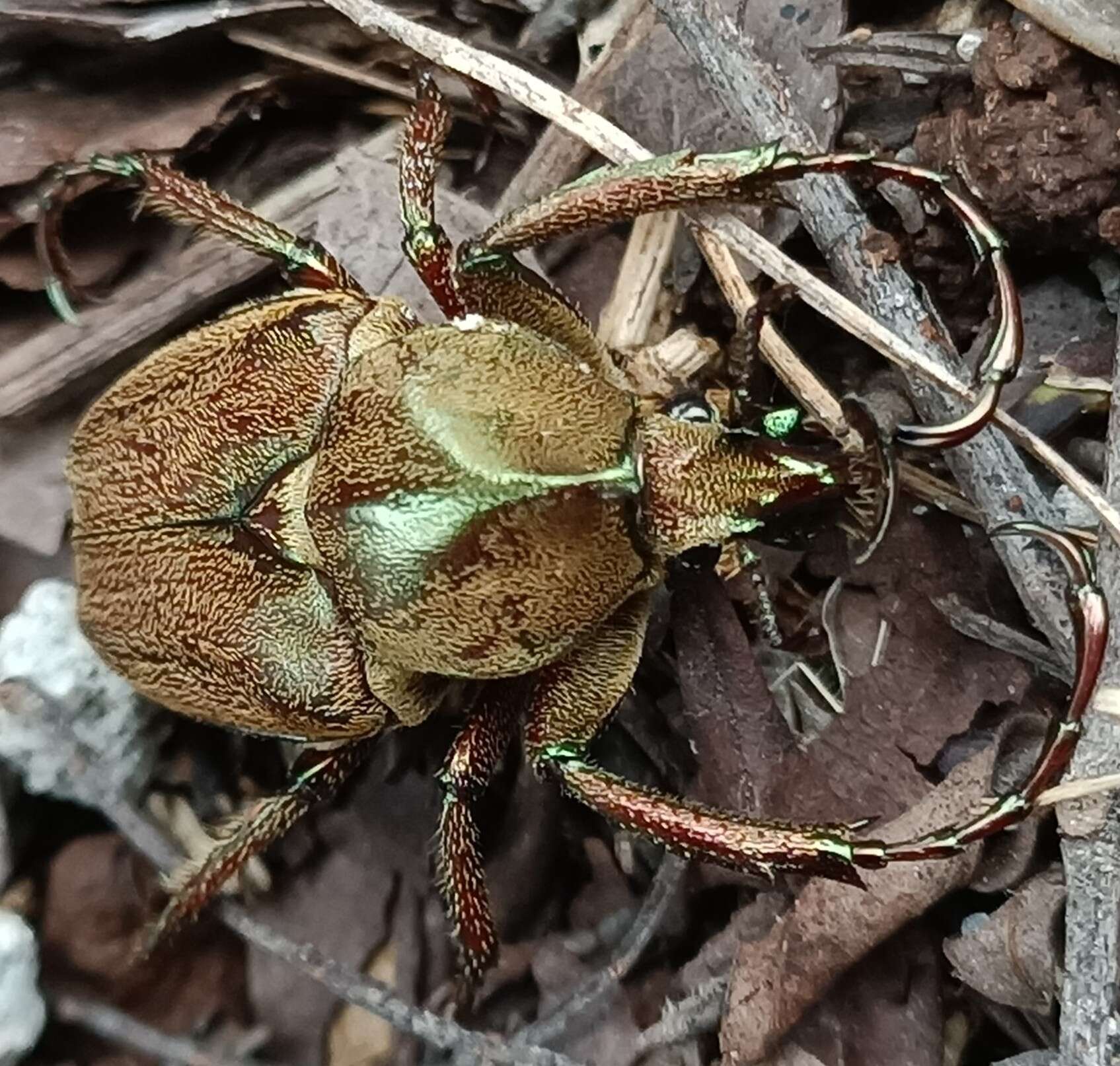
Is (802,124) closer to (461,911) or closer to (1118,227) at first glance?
(1118,227)

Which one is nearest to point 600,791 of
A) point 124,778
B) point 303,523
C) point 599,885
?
point 599,885

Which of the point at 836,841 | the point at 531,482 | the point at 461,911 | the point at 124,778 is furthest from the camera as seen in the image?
the point at 124,778

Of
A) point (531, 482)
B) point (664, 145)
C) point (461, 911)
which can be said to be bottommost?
point (461, 911)

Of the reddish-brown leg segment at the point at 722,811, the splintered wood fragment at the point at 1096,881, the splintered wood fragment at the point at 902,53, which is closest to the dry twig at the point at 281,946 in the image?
the reddish-brown leg segment at the point at 722,811

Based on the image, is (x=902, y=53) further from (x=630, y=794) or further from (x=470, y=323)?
(x=630, y=794)

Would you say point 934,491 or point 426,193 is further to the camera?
point 426,193

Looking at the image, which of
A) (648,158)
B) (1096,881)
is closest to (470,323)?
(648,158)
